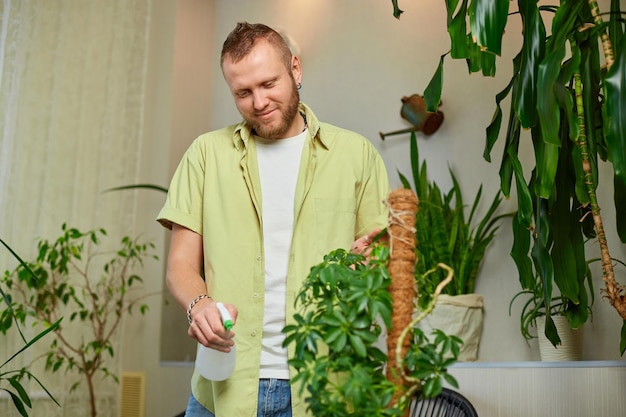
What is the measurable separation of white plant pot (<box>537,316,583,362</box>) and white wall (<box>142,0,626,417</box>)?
130 millimetres

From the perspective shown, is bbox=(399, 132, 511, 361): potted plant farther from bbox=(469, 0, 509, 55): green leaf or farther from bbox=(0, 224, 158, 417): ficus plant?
bbox=(0, 224, 158, 417): ficus plant

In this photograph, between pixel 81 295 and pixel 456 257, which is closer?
pixel 456 257

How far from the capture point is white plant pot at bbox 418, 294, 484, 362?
292 centimetres

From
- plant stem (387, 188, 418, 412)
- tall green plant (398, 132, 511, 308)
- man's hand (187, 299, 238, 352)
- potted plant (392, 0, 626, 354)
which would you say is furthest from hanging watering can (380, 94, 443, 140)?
plant stem (387, 188, 418, 412)

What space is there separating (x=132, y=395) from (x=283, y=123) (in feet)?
8.90

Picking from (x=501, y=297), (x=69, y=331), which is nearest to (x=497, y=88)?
(x=501, y=297)

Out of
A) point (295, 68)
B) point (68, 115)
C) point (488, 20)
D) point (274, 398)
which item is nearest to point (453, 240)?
point (488, 20)

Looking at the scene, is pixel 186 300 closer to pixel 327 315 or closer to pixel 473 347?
pixel 327 315

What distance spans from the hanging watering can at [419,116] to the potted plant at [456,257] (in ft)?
1.25

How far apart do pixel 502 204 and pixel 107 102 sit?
2103 millimetres

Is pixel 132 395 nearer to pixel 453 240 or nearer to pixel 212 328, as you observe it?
pixel 453 240

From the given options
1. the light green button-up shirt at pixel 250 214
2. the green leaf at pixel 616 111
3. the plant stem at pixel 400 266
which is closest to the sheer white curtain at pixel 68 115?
the light green button-up shirt at pixel 250 214

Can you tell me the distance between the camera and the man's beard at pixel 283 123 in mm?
1695

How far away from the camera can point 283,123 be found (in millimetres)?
1698
